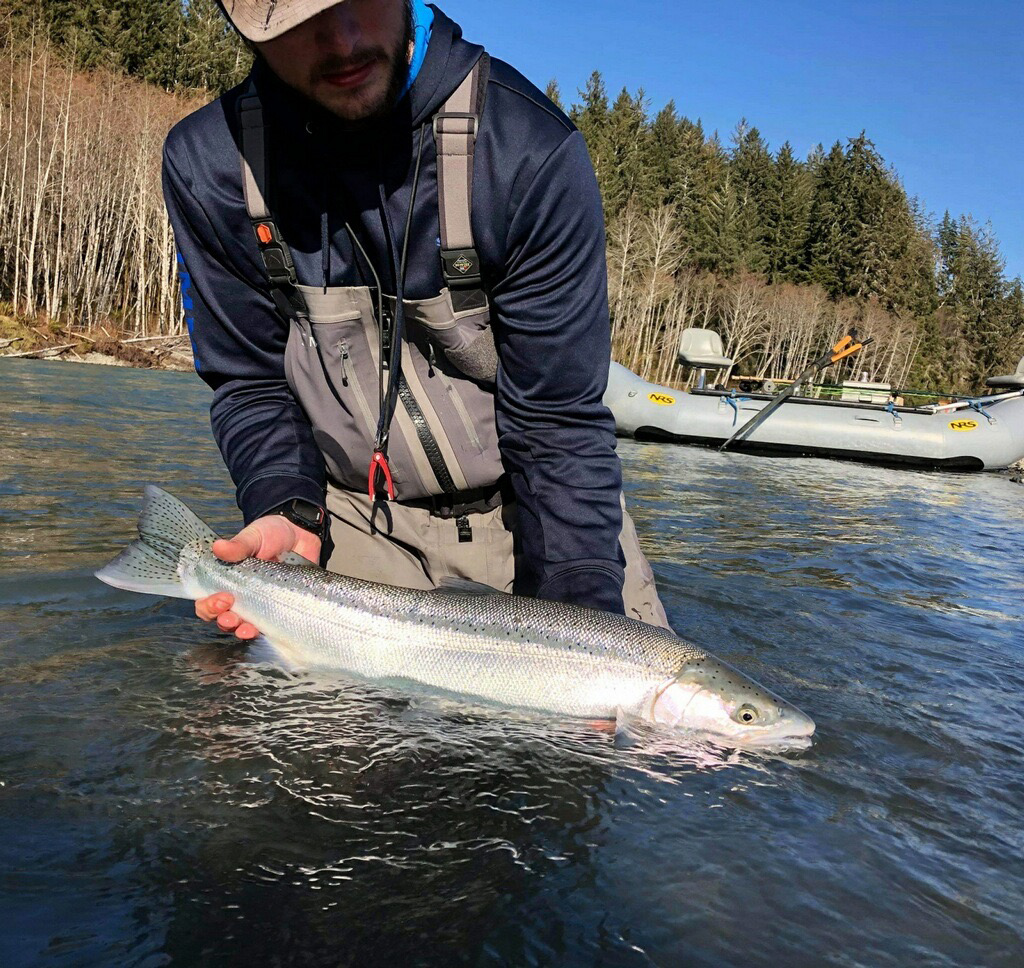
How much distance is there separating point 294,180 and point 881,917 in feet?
9.60

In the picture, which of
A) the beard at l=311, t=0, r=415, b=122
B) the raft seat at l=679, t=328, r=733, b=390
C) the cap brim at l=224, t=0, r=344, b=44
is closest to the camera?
the cap brim at l=224, t=0, r=344, b=44

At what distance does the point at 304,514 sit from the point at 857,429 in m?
18.6

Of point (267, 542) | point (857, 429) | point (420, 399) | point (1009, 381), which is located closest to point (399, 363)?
point (420, 399)

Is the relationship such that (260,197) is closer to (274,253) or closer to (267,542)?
(274,253)

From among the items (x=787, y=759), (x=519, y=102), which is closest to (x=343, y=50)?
(x=519, y=102)

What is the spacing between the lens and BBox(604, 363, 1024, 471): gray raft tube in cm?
2031

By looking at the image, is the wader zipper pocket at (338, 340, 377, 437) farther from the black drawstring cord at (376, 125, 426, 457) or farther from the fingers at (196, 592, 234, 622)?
the fingers at (196, 592, 234, 622)

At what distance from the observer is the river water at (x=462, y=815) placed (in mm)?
2213

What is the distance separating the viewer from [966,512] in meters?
13.2

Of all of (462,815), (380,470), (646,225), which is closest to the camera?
(462,815)

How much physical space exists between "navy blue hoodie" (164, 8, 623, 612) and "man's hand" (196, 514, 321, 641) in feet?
0.33

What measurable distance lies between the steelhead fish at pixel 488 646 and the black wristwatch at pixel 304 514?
0.74ft

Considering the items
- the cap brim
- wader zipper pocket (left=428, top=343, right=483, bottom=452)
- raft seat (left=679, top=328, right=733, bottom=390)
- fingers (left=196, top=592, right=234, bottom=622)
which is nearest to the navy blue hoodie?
wader zipper pocket (left=428, top=343, right=483, bottom=452)

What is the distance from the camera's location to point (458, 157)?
3.15 m
